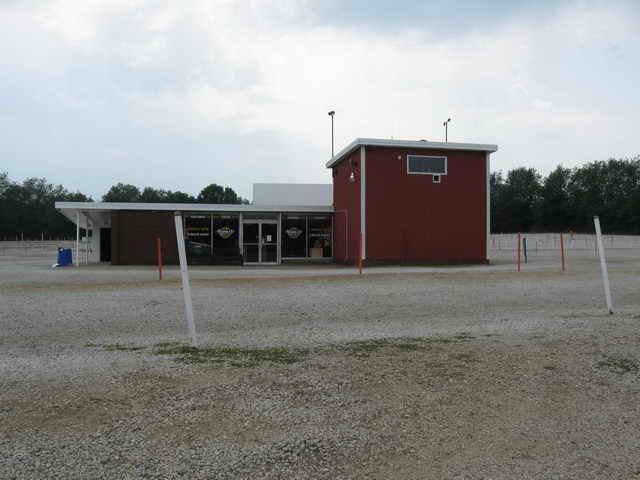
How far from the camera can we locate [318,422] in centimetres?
402

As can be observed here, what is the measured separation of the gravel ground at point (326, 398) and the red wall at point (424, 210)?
42.3 feet

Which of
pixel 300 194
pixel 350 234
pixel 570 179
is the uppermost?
pixel 570 179

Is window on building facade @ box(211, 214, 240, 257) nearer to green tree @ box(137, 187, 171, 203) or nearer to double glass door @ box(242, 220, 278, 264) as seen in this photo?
double glass door @ box(242, 220, 278, 264)

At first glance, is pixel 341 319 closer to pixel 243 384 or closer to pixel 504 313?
pixel 504 313

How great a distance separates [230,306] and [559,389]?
6659 millimetres

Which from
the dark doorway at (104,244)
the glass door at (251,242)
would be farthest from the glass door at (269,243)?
the dark doorway at (104,244)

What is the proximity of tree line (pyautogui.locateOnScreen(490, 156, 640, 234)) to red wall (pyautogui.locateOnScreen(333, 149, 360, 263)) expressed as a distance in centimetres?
5872

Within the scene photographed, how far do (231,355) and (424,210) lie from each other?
17261 mm

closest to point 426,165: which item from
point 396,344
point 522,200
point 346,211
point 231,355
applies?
point 346,211

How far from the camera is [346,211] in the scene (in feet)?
77.5

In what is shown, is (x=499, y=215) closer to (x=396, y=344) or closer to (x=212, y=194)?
(x=212, y=194)

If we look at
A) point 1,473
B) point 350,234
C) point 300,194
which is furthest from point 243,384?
point 300,194

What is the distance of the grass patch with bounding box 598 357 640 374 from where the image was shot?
5.40 meters

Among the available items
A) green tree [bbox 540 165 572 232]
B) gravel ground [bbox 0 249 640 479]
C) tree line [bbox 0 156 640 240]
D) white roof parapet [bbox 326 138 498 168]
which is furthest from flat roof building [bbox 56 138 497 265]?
green tree [bbox 540 165 572 232]
